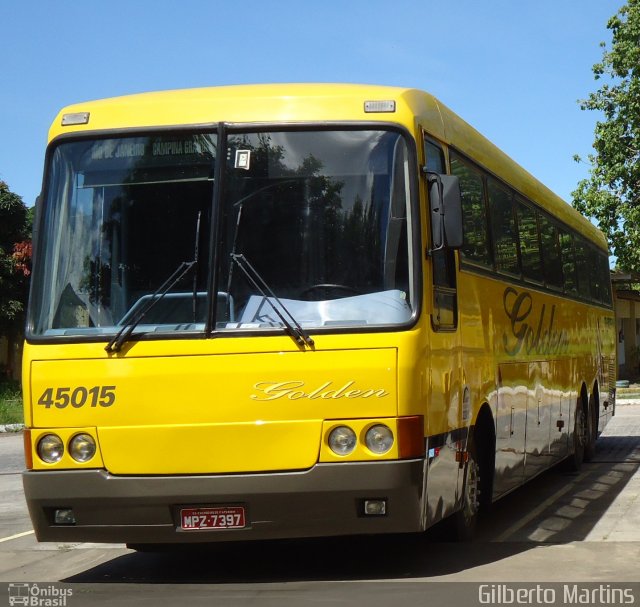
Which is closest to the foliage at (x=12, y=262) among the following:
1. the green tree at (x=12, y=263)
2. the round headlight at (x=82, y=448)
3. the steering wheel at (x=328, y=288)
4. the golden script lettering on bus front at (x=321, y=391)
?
the green tree at (x=12, y=263)

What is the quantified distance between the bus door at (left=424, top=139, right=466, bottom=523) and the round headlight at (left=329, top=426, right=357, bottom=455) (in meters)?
0.60

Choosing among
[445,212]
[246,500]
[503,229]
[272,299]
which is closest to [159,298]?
[272,299]

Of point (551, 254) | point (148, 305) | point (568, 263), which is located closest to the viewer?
point (148, 305)

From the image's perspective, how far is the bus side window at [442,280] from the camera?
28.6 feet

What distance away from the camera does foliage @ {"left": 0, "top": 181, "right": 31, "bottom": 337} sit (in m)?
40.5

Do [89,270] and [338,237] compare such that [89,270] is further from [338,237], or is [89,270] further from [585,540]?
[585,540]

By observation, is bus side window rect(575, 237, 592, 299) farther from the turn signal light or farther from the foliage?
the foliage

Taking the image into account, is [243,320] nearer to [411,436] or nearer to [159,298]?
[159,298]

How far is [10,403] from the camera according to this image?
115 ft

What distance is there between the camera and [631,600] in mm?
7465

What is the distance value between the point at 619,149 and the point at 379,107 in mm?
33097

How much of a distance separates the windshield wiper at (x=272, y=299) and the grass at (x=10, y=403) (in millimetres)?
23692

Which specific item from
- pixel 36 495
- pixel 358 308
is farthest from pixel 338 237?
pixel 36 495

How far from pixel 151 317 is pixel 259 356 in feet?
2.67
